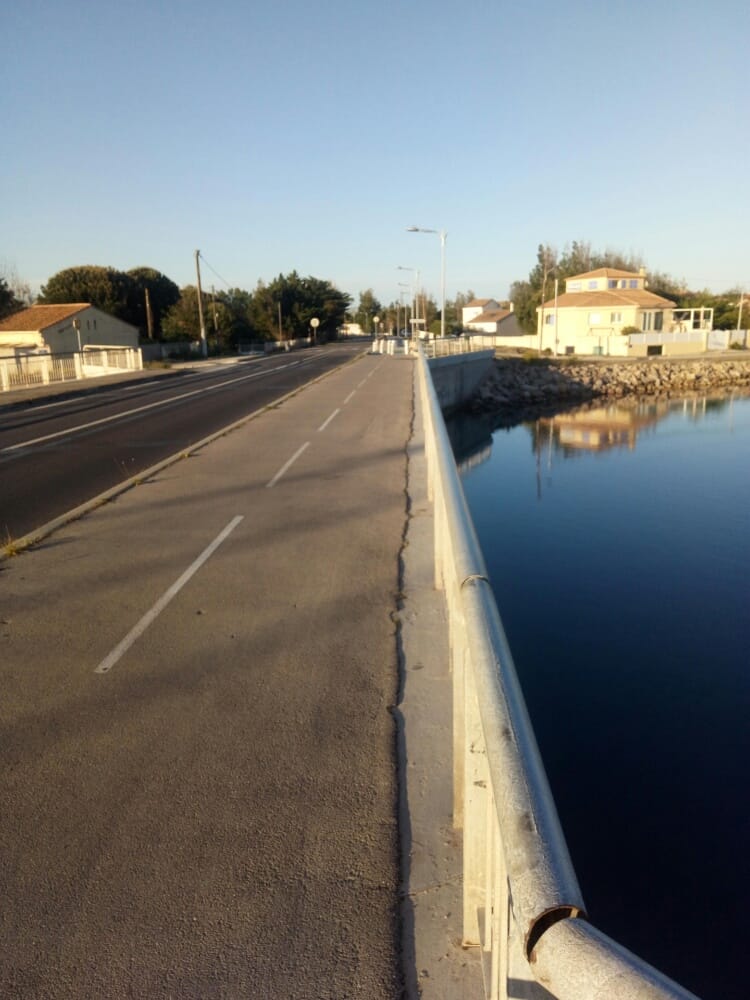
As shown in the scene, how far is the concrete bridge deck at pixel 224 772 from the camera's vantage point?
9.56 feet

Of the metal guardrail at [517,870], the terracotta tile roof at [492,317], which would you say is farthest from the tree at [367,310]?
the metal guardrail at [517,870]

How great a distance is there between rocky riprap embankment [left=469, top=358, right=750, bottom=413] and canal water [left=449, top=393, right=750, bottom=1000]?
→ 76.6 ft

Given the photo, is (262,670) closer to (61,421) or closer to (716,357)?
(61,421)

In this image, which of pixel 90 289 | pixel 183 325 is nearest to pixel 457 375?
pixel 183 325

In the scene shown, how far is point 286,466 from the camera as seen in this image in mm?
13023

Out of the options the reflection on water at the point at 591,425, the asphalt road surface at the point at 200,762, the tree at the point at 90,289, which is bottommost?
the reflection on water at the point at 591,425

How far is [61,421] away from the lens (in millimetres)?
21297

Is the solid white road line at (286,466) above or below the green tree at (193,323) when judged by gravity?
below

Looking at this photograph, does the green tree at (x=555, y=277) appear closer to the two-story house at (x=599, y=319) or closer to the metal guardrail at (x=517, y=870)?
the two-story house at (x=599, y=319)

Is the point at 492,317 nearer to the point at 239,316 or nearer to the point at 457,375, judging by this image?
the point at 239,316

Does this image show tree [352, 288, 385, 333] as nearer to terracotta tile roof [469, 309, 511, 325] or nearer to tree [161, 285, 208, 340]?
terracotta tile roof [469, 309, 511, 325]

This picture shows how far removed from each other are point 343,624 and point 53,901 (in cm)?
326

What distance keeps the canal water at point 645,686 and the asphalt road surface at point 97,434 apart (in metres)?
7.45

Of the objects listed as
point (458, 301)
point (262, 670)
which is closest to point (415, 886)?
point (262, 670)
